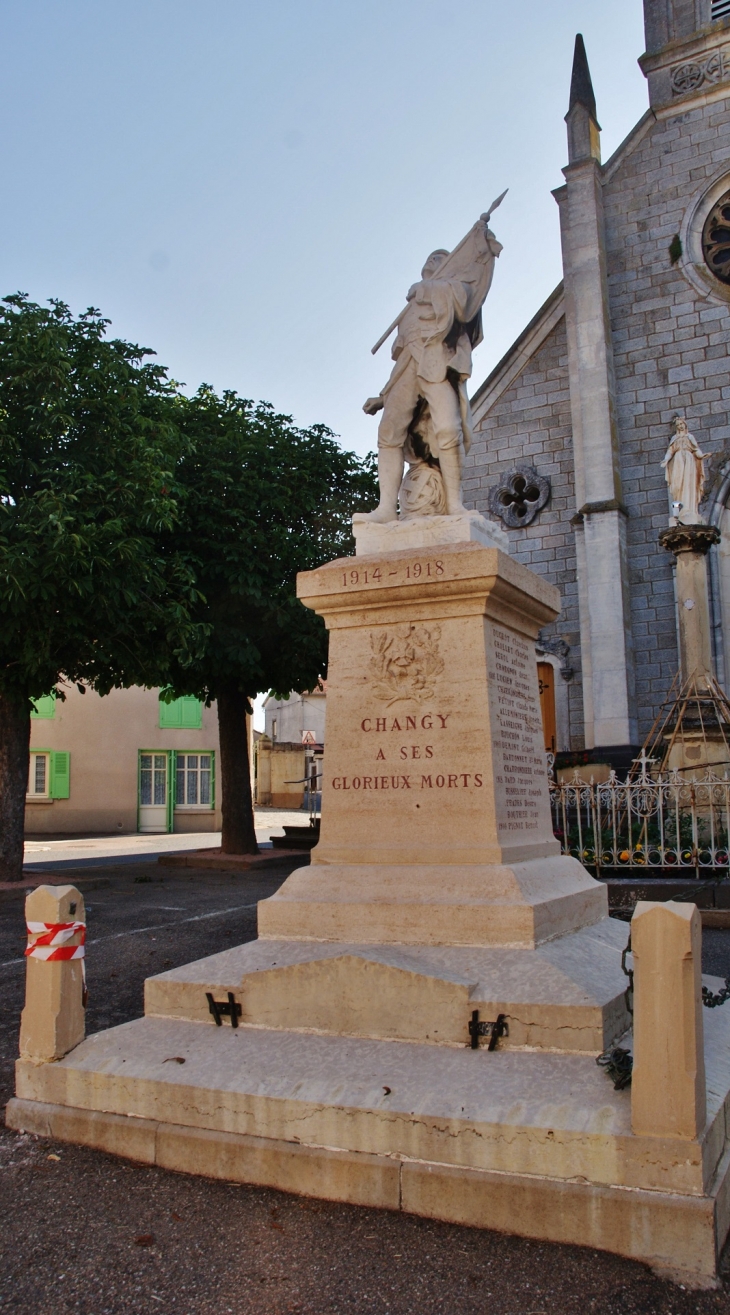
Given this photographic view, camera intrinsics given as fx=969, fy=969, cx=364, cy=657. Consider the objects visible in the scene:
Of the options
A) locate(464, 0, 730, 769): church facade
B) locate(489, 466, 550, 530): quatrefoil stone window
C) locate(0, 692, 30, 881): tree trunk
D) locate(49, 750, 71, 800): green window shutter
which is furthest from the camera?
locate(49, 750, 71, 800): green window shutter

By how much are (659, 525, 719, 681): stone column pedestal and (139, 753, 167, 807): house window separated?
1668 cm

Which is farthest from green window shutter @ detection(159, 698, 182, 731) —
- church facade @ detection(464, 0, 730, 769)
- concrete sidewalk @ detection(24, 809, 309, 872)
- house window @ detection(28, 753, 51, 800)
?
church facade @ detection(464, 0, 730, 769)

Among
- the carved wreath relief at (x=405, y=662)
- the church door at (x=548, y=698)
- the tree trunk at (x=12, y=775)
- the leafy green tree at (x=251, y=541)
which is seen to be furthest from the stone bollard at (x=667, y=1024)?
the church door at (x=548, y=698)

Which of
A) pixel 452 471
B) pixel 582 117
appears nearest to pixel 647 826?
pixel 452 471

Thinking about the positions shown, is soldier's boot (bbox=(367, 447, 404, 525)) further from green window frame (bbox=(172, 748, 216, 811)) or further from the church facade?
green window frame (bbox=(172, 748, 216, 811))

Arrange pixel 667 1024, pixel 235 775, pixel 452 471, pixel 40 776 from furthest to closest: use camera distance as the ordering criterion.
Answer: pixel 40 776
pixel 235 775
pixel 452 471
pixel 667 1024

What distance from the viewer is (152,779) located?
1082 inches

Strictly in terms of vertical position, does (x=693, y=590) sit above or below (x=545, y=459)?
below

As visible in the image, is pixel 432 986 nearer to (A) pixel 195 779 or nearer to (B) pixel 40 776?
(B) pixel 40 776

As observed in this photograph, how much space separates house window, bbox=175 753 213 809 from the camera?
28.0m

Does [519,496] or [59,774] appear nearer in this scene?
[519,496]

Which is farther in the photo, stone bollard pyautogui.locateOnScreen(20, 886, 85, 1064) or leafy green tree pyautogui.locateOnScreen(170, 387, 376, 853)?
leafy green tree pyautogui.locateOnScreen(170, 387, 376, 853)

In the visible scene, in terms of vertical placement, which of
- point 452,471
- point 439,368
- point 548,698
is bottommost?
point 548,698

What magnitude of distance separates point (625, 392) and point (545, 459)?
1935mm
